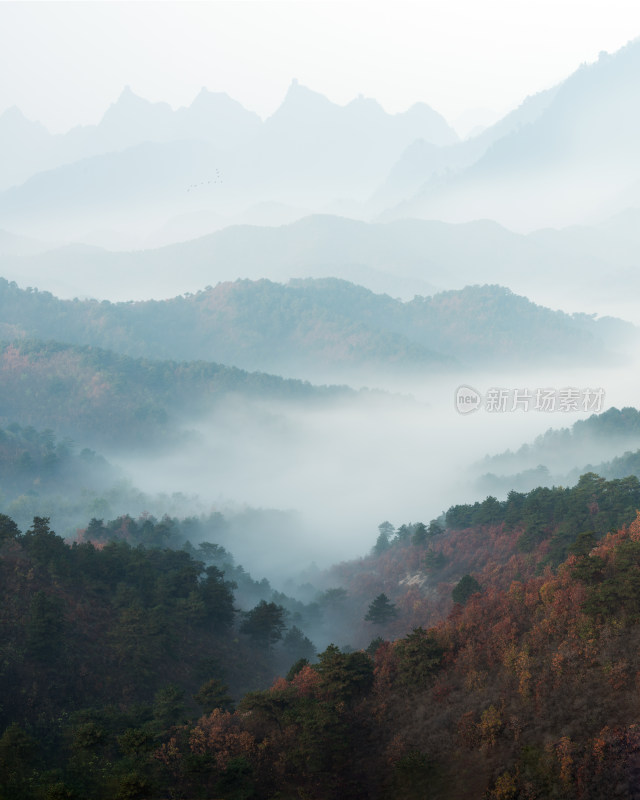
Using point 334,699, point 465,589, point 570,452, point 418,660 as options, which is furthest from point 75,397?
point 418,660

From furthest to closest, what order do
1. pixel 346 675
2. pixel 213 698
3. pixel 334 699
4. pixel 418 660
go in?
pixel 213 698 < pixel 346 675 < pixel 418 660 < pixel 334 699

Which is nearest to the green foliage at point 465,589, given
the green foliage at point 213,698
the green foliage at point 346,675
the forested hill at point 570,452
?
the green foliage at point 346,675

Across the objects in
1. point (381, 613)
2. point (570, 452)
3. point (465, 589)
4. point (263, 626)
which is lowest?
point (381, 613)

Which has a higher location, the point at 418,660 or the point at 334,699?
the point at 418,660

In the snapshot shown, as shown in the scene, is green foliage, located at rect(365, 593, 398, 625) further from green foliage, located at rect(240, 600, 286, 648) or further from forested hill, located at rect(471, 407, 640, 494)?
forested hill, located at rect(471, 407, 640, 494)

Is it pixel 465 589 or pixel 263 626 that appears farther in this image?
pixel 263 626

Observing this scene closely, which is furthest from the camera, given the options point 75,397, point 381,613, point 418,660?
point 75,397

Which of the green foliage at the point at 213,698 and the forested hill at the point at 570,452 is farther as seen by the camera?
the forested hill at the point at 570,452

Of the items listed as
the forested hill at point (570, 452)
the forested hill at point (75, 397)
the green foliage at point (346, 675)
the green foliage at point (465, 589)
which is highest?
the forested hill at point (75, 397)

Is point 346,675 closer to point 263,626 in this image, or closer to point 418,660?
point 418,660

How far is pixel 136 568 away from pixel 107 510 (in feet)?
200

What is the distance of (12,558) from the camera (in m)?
49.7

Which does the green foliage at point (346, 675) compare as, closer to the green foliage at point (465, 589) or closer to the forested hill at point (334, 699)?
the forested hill at point (334, 699)

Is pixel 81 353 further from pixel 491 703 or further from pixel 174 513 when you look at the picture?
pixel 491 703
